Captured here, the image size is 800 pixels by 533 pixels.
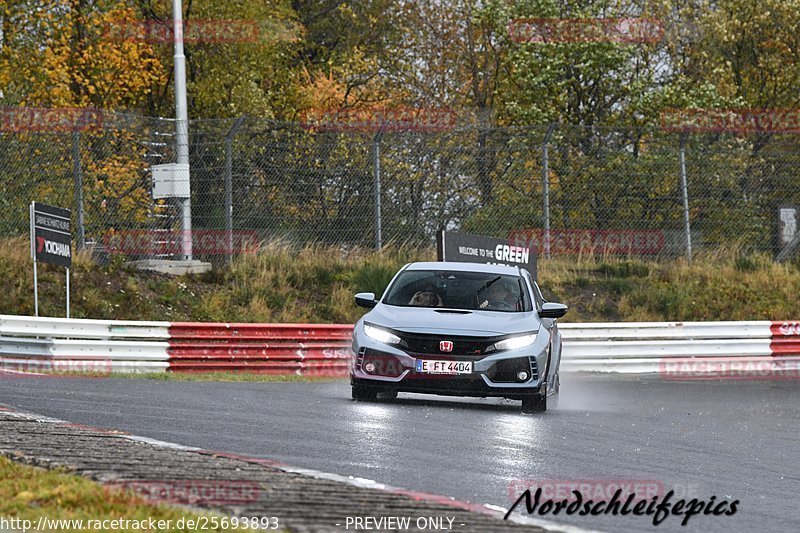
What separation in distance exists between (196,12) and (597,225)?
13901 mm

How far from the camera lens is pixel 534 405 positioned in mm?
13906

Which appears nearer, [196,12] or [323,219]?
[323,219]

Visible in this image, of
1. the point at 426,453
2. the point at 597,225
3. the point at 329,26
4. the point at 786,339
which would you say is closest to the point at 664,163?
the point at 597,225

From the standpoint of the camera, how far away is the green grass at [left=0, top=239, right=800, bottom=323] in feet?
80.3

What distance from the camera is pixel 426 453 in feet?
32.6

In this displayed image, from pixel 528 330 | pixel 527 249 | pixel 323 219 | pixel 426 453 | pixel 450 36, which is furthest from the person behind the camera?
pixel 450 36

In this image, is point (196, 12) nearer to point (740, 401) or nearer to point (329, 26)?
point (329, 26)

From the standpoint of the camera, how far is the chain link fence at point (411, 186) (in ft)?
81.4

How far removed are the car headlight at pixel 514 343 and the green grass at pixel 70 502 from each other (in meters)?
6.80
